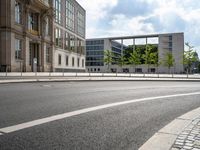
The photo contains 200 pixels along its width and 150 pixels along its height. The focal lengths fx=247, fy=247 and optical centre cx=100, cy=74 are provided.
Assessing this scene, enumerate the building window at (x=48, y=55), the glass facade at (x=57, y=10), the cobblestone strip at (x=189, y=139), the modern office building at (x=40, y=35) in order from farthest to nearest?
the glass facade at (x=57, y=10) < the building window at (x=48, y=55) < the modern office building at (x=40, y=35) < the cobblestone strip at (x=189, y=139)

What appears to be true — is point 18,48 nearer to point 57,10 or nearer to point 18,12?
point 18,12

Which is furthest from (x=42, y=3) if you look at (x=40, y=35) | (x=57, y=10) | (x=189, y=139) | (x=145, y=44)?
(x=145, y=44)

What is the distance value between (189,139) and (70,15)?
73.7 m

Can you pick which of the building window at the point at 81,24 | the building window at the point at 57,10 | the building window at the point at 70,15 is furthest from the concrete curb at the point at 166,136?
the building window at the point at 81,24

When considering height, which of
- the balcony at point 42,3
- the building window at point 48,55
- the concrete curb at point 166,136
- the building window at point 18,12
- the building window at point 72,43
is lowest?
the concrete curb at point 166,136

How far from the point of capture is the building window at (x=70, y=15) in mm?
72556

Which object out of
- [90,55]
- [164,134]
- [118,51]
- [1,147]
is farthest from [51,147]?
[118,51]

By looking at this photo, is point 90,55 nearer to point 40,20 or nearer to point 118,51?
point 118,51

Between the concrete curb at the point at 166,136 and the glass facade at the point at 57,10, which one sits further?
the glass facade at the point at 57,10

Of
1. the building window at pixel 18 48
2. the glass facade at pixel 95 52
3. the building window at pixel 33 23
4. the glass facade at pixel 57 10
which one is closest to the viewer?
the building window at pixel 18 48

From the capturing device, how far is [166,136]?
488 cm

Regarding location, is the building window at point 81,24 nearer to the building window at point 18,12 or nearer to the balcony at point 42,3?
the balcony at point 42,3

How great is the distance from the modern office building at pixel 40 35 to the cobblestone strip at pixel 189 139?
39034 mm

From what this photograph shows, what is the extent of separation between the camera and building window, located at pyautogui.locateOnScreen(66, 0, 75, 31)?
238ft
